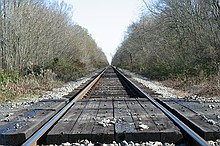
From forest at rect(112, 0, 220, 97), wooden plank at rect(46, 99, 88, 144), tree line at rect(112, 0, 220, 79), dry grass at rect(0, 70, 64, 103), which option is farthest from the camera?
tree line at rect(112, 0, 220, 79)

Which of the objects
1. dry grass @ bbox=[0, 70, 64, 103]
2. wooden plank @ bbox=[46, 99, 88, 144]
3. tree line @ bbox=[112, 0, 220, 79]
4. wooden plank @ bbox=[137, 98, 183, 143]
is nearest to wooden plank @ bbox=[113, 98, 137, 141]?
wooden plank @ bbox=[137, 98, 183, 143]

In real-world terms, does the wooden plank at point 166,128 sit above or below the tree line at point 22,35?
below

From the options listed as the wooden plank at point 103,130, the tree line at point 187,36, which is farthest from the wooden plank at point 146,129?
the tree line at point 187,36

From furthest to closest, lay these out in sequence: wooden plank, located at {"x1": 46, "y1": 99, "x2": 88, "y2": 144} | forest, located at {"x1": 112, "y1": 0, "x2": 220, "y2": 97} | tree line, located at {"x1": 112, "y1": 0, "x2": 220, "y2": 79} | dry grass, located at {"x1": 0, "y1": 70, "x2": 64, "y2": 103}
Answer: tree line, located at {"x1": 112, "y1": 0, "x2": 220, "y2": 79}, forest, located at {"x1": 112, "y1": 0, "x2": 220, "y2": 97}, dry grass, located at {"x1": 0, "y1": 70, "x2": 64, "y2": 103}, wooden plank, located at {"x1": 46, "y1": 99, "x2": 88, "y2": 144}

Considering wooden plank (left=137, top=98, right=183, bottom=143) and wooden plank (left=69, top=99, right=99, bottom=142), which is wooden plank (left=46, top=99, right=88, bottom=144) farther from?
wooden plank (left=137, top=98, right=183, bottom=143)

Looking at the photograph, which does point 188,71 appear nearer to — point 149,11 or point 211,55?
point 211,55

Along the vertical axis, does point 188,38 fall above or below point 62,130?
above

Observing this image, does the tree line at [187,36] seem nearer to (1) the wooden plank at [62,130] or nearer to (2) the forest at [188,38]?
(2) the forest at [188,38]

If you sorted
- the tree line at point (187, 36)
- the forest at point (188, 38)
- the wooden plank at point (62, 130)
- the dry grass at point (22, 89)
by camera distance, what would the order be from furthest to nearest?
1. the tree line at point (187, 36)
2. the forest at point (188, 38)
3. the dry grass at point (22, 89)
4. the wooden plank at point (62, 130)

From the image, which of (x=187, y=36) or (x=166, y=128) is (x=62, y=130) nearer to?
(x=166, y=128)

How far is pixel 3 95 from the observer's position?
10617 millimetres

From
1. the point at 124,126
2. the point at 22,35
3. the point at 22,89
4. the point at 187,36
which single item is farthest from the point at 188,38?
the point at 124,126

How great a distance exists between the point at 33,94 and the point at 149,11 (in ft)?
55.2

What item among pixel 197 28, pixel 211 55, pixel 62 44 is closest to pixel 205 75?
pixel 211 55
